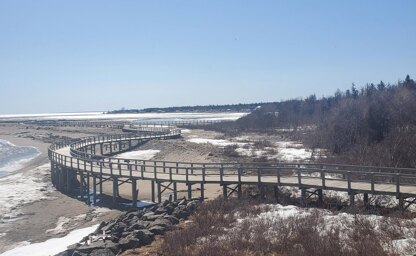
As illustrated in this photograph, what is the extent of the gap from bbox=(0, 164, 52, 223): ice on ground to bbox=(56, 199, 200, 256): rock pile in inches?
332

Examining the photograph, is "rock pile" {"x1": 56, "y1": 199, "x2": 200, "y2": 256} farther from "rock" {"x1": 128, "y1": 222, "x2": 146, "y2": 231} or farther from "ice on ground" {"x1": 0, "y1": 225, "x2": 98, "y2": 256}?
"ice on ground" {"x1": 0, "y1": 225, "x2": 98, "y2": 256}

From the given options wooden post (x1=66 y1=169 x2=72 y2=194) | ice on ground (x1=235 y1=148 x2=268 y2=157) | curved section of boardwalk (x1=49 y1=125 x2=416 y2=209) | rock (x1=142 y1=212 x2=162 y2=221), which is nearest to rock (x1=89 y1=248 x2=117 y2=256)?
rock (x1=142 y1=212 x2=162 y2=221)

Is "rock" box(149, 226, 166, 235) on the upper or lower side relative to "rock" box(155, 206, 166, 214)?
upper

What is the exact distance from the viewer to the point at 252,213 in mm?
15539

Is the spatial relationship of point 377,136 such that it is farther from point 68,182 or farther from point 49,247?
point 49,247

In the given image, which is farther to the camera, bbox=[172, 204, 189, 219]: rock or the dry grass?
bbox=[172, 204, 189, 219]: rock

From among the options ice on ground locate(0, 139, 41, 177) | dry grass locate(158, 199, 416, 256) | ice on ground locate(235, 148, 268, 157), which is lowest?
ice on ground locate(0, 139, 41, 177)

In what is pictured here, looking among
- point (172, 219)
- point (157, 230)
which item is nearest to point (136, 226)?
point (157, 230)

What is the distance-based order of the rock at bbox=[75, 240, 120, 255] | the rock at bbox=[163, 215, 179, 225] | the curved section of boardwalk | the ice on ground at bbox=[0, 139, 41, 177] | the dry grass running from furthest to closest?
1. the ice on ground at bbox=[0, 139, 41, 177]
2. the curved section of boardwalk
3. the rock at bbox=[163, 215, 179, 225]
4. the rock at bbox=[75, 240, 120, 255]
5. the dry grass

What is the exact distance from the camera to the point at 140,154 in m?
47.5

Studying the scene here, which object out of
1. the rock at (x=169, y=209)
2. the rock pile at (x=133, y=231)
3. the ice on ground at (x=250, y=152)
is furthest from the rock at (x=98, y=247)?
the ice on ground at (x=250, y=152)

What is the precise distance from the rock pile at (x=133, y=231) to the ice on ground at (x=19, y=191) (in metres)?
8.44

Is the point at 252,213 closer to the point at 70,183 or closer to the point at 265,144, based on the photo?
the point at 70,183

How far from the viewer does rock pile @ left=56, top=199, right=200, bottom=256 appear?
42.4ft
